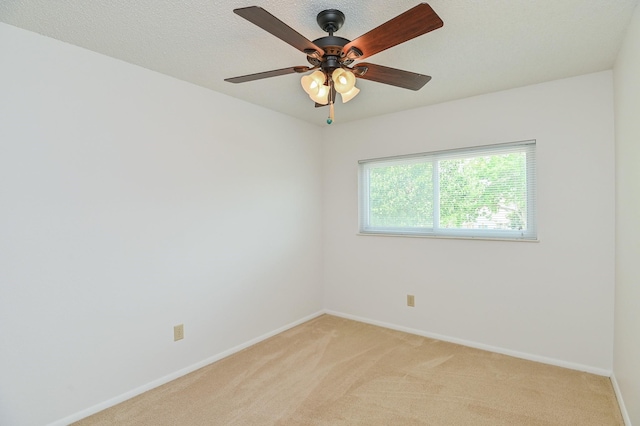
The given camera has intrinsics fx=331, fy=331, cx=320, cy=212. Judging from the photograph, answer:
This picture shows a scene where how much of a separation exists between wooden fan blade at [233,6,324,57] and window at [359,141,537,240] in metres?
2.08

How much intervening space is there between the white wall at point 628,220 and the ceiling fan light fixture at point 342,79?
148cm

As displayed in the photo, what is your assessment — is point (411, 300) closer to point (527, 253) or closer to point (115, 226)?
point (527, 253)

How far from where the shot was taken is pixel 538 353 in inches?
108

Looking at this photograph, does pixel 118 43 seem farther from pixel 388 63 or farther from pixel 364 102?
pixel 364 102

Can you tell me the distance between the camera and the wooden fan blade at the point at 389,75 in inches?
67.5

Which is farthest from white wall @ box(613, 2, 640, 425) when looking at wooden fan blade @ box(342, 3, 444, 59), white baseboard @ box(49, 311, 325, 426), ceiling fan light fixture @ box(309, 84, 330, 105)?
white baseboard @ box(49, 311, 325, 426)

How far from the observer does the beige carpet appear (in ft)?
6.63

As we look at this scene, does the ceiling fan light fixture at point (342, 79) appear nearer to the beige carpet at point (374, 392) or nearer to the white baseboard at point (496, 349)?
the beige carpet at point (374, 392)

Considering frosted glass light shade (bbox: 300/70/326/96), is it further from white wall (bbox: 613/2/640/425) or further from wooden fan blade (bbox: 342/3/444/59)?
white wall (bbox: 613/2/640/425)

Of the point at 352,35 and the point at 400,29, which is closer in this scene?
the point at 400,29

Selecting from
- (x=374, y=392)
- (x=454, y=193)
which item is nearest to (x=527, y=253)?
(x=454, y=193)

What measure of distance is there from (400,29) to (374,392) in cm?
221

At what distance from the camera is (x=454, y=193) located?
3.20 metres

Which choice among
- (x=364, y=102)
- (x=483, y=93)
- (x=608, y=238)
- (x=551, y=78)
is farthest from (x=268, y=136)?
(x=608, y=238)
